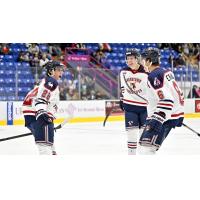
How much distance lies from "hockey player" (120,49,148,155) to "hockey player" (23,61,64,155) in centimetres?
59

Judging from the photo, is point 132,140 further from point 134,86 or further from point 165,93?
point 165,93

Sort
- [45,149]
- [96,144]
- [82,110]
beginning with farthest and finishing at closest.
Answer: [82,110]
[96,144]
[45,149]

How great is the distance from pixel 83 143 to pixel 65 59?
225 centimetres

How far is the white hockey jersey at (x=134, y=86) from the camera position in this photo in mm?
4676

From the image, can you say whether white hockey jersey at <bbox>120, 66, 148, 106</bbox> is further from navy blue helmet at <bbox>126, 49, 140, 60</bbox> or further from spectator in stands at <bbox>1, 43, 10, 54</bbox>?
spectator in stands at <bbox>1, 43, 10, 54</bbox>

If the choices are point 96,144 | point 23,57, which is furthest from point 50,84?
point 23,57

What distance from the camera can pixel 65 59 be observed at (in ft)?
24.9

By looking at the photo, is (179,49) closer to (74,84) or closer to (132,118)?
(74,84)

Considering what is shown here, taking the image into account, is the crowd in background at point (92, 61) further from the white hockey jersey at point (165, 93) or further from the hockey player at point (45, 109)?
the white hockey jersey at point (165, 93)

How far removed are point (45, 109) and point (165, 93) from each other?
0.99m

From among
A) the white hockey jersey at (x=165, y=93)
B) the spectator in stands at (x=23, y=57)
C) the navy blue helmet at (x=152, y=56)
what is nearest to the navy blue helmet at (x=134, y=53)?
the navy blue helmet at (x=152, y=56)

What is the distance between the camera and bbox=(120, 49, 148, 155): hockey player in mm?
4680

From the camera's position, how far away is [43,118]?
14.6 ft
